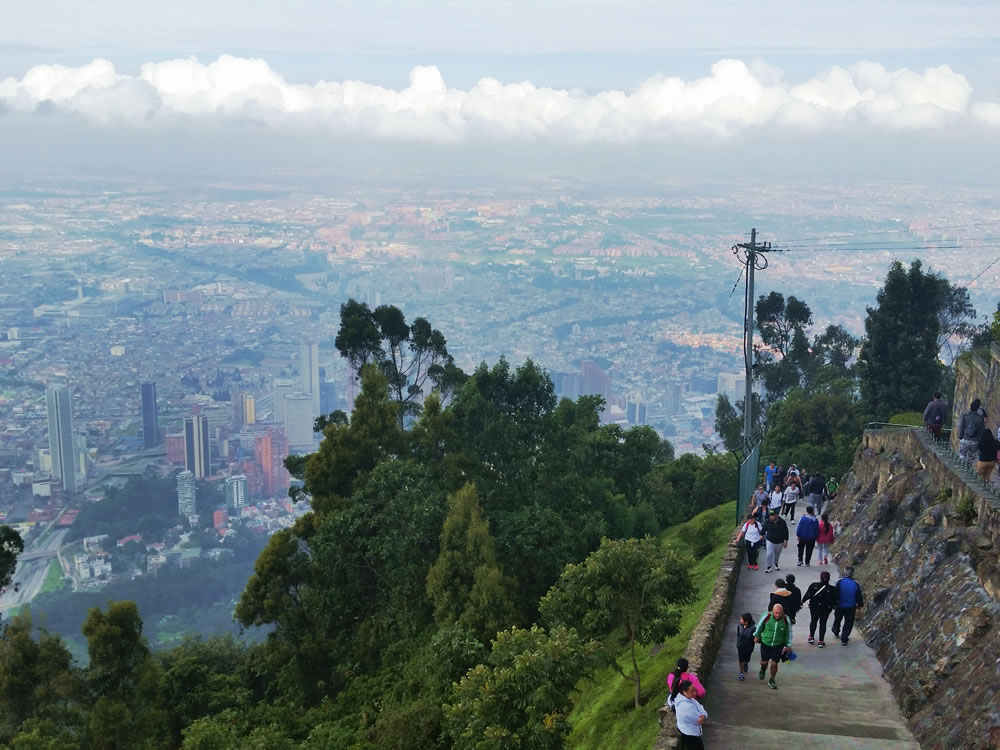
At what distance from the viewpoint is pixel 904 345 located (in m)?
34.8

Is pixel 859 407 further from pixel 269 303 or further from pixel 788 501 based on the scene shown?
pixel 269 303

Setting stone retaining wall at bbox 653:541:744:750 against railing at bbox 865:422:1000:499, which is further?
railing at bbox 865:422:1000:499

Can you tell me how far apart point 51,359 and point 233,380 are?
27530mm

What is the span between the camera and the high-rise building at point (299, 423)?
4857 inches

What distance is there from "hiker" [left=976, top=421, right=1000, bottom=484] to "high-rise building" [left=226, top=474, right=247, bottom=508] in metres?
94.5

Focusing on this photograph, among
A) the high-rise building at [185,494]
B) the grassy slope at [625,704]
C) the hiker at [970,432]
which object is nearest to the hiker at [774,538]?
the grassy slope at [625,704]

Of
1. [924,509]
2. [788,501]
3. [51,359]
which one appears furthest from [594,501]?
[51,359]

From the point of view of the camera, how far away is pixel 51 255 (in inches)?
7751

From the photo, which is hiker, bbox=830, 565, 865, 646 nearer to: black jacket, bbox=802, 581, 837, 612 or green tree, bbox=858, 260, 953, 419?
black jacket, bbox=802, 581, 837, 612

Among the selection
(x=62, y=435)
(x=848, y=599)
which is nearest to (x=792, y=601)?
(x=848, y=599)

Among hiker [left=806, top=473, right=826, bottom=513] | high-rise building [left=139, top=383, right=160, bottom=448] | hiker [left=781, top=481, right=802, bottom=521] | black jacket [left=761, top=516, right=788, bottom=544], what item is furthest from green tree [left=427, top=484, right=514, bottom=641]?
high-rise building [left=139, top=383, right=160, bottom=448]

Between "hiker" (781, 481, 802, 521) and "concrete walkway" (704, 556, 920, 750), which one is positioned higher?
"concrete walkway" (704, 556, 920, 750)

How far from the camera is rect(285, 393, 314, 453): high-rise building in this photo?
12338 cm

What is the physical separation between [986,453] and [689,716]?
6848 mm
